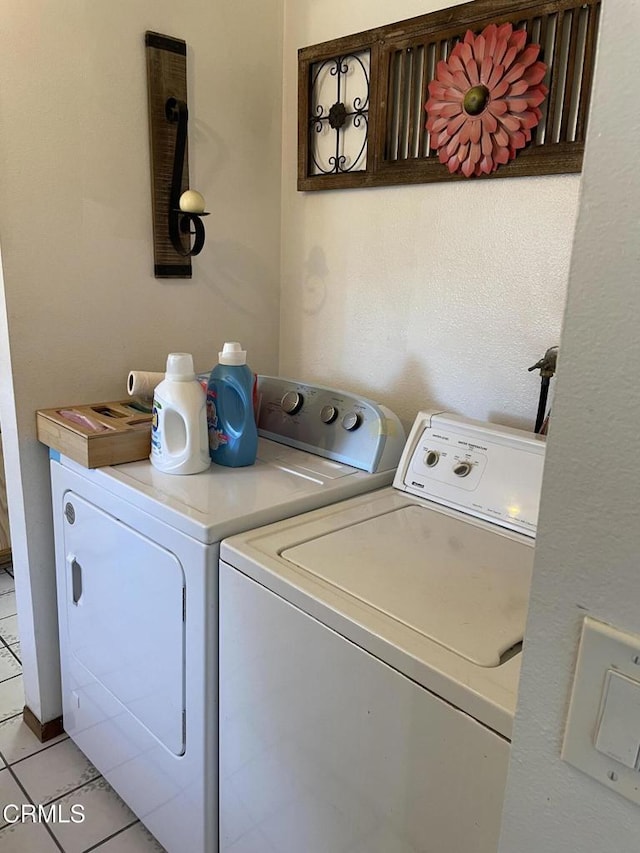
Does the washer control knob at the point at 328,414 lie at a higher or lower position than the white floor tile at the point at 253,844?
higher

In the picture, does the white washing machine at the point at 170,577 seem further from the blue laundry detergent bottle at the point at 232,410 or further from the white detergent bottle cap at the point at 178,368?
the white detergent bottle cap at the point at 178,368

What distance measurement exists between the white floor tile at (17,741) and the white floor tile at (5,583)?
2.86 ft

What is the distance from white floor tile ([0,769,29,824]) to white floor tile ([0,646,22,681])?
19.1 inches

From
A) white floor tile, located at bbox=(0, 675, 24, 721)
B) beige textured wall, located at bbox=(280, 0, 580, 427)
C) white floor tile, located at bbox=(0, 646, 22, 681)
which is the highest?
beige textured wall, located at bbox=(280, 0, 580, 427)

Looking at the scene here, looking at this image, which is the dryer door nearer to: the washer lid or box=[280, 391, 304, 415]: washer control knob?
the washer lid

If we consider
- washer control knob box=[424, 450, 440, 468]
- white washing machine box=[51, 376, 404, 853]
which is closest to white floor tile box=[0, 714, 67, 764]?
white washing machine box=[51, 376, 404, 853]

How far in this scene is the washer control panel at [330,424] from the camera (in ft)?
5.37

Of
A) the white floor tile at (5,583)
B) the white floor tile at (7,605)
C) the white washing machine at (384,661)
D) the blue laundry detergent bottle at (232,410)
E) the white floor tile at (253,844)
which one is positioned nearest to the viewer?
the white washing machine at (384,661)

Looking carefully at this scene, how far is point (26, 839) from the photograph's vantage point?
5.51 ft

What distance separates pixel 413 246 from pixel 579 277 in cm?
129

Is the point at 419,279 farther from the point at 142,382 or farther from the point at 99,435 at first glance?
the point at 99,435

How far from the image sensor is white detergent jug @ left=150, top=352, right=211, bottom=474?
5.09 feet

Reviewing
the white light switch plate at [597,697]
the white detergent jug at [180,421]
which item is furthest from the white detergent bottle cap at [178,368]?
the white light switch plate at [597,697]

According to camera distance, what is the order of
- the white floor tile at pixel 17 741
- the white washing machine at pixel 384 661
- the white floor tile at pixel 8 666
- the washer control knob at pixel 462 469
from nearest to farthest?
the white washing machine at pixel 384 661, the washer control knob at pixel 462 469, the white floor tile at pixel 17 741, the white floor tile at pixel 8 666
